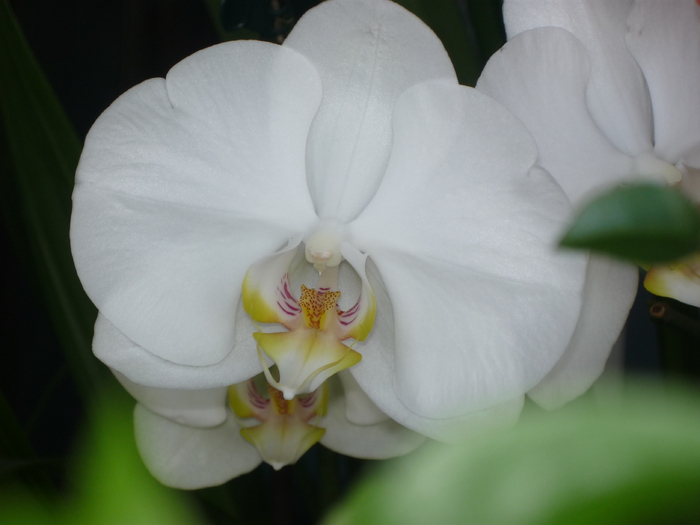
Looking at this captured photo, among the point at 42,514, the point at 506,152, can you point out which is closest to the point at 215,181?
the point at 506,152

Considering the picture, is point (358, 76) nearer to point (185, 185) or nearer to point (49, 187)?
point (185, 185)

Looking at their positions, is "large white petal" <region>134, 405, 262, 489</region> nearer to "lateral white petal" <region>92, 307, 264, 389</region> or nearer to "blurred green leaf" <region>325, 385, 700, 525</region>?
"lateral white petal" <region>92, 307, 264, 389</region>

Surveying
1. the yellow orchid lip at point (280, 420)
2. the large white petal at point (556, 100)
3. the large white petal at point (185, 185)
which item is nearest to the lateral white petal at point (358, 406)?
the yellow orchid lip at point (280, 420)

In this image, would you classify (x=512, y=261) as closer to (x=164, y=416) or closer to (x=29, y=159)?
(x=164, y=416)

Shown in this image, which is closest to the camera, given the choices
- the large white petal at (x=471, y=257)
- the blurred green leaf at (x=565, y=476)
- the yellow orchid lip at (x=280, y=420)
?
the blurred green leaf at (x=565, y=476)

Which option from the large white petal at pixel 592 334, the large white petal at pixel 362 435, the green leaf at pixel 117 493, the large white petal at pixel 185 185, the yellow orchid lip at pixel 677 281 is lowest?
the large white petal at pixel 362 435

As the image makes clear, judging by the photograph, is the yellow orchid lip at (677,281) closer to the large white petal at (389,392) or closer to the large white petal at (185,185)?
the large white petal at (389,392)

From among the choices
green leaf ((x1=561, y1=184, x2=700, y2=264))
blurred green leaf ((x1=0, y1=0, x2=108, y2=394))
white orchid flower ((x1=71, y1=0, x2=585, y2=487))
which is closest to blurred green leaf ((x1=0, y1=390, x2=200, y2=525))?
green leaf ((x1=561, y1=184, x2=700, y2=264))

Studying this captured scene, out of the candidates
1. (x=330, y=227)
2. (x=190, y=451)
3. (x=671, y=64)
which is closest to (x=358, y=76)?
(x=330, y=227)

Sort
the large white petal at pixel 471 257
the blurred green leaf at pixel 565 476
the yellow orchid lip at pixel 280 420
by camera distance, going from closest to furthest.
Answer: the blurred green leaf at pixel 565 476 < the large white petal at pixel 471 257 < the yellow orchid lip at pixel 280 420
